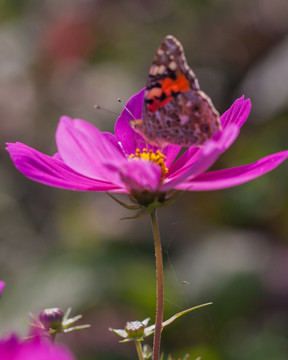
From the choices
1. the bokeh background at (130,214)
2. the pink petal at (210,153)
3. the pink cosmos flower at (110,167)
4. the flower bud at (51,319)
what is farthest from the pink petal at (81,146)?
the bokeh background at (130,214)

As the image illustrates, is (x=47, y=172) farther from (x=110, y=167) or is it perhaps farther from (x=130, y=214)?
(x=130, y=214)

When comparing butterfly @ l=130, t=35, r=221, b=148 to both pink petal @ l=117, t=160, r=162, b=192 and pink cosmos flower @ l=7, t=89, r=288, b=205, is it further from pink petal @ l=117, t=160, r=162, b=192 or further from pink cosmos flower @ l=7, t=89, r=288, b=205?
pink petal @ l=117, t=160, r=162, b=192

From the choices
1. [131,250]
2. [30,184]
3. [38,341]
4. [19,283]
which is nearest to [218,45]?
[30,184]

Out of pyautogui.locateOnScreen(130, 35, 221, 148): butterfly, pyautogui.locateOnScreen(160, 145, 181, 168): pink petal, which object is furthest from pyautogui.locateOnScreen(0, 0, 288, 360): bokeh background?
pyautogui.locateOnScreen(130, 35, 221, 148): butterfly

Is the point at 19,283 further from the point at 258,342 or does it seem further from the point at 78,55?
the point at 78,55

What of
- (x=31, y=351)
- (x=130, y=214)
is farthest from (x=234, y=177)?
(x=130, y=214)

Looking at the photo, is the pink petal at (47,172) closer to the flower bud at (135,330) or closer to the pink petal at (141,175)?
the pink petal at (141,175)
